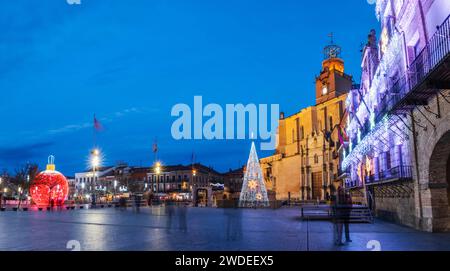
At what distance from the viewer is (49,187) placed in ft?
121

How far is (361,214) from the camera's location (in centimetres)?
1925

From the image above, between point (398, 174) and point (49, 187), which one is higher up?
point (398, 174)

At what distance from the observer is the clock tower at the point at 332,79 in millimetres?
68438

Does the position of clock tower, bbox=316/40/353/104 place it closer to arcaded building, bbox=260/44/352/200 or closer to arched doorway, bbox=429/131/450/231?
arcaded building, bbox=260/44/352/200

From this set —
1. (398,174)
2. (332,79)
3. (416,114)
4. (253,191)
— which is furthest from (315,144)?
(416,114)

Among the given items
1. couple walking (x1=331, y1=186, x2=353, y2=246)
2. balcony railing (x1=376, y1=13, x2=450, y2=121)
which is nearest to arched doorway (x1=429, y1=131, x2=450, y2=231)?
balcony railing (x1=376, y1=13, x2=450, y2=121)

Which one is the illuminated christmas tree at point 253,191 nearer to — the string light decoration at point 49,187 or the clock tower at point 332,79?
the string light decoration at point 49,187

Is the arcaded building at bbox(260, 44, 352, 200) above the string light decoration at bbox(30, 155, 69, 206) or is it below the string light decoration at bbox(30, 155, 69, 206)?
above

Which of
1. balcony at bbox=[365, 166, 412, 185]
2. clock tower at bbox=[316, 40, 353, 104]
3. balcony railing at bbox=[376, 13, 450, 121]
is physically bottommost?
balcony at bbox=[365, 166, 412, 185]

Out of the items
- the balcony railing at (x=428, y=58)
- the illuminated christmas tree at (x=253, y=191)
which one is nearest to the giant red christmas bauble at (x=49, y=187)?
the illuminated christmas tree at (x=253, y=191)

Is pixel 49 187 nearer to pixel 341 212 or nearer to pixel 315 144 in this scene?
pixel 341 212

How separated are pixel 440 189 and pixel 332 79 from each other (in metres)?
57.5

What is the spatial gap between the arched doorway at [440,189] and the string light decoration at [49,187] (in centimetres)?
3311

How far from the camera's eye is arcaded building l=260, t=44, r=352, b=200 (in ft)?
209
